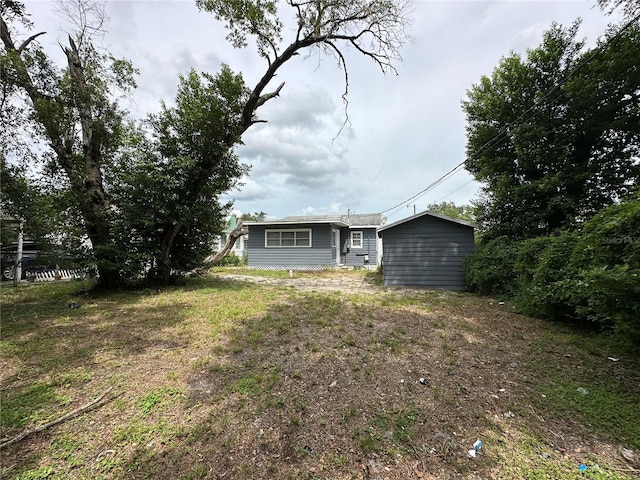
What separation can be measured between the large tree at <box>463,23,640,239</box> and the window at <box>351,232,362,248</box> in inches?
328

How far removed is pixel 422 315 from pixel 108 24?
1077 cm

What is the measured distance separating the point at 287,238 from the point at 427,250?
7.40 m

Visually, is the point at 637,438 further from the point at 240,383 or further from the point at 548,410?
the point at 240,383

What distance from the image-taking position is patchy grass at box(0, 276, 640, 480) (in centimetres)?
177

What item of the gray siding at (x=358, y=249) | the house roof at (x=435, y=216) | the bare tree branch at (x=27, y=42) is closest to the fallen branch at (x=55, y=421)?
the bare tree branch at (x=27, y=42)

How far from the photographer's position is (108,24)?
7090 millimetres

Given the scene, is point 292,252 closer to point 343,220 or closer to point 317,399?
point 343,220

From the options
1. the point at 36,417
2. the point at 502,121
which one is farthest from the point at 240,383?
the point at 502,121

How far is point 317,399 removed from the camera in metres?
2.45

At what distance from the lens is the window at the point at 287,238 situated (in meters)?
14.0

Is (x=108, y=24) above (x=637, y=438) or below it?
above

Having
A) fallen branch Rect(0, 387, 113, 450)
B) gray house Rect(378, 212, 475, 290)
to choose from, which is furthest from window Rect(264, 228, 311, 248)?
fallen branch Rect(0, 387, 113, 450)

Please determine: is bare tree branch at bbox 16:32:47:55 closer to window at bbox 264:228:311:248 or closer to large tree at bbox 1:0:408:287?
large tree at bbox 1:0:408:287

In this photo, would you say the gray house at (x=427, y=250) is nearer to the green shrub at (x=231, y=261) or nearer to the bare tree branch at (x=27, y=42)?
the bare tree branch at (x=27, y=42)
